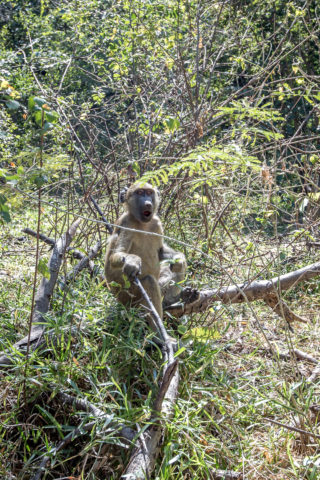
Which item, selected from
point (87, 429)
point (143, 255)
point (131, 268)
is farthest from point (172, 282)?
point (87, 429)

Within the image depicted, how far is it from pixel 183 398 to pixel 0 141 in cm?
521

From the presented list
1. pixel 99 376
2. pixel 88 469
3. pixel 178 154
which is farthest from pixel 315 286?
pixel 88 469

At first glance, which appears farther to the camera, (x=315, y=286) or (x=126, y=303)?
(x=315, y=286)

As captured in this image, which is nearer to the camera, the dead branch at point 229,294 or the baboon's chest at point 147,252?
the dead branch at point 229,294

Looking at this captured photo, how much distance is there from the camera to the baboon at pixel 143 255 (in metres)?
4.98

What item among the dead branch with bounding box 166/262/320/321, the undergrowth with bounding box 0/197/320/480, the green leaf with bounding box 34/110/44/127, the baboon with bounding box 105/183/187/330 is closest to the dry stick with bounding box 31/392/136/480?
the undergrowth with bounding box 0/197/320/480

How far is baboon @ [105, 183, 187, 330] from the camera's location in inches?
196

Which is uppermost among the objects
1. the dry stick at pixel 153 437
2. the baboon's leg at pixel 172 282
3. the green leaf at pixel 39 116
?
the green leaf at pixel 39 116

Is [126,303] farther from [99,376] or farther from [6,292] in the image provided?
[6,292]

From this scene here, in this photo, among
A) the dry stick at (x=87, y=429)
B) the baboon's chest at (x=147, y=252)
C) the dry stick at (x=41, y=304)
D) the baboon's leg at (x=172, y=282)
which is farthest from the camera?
the baboon's chest at (x=147, y=252)

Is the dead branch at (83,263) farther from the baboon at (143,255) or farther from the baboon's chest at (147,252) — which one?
the baboon's chest at (147,252)

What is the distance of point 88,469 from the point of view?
11.9 feet

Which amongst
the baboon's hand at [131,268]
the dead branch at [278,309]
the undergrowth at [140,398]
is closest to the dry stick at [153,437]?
the undergrowth at [140,398]

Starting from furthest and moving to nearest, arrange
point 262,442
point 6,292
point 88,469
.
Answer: point 6,292, point 262,442, point 88,469
